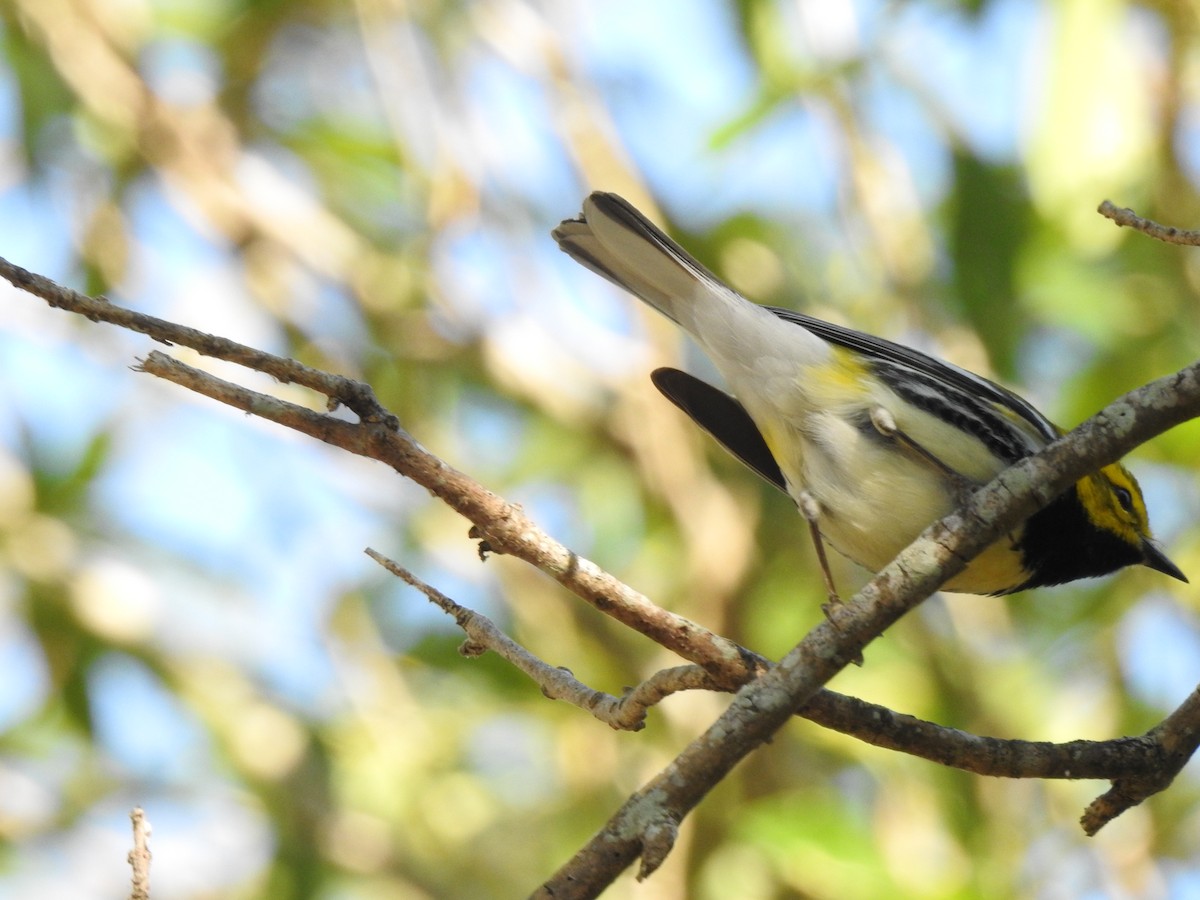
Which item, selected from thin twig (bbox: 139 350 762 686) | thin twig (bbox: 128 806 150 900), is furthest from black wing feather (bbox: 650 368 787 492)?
thin twig (bbox: 128 806 150 900)

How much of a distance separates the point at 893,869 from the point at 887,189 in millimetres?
3397

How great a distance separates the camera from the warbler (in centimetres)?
338

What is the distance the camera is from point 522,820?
6.71 metres

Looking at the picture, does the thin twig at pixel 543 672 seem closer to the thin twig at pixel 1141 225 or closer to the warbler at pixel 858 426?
the warbler at pixel 858 426

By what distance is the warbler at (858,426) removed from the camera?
338cm

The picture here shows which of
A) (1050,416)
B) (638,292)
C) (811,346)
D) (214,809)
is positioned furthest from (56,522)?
(1050,416)

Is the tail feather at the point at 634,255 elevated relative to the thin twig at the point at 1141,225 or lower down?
elevated

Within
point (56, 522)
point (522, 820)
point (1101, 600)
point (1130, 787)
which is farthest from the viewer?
point (522, 820)

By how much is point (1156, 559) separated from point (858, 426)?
1094 mm

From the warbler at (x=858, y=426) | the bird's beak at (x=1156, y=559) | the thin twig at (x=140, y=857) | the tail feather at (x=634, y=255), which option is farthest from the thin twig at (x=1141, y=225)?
the thin twig at (x=140, y=857)

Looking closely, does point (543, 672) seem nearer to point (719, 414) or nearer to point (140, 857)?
point (140, 857)

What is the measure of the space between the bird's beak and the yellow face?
0.03m

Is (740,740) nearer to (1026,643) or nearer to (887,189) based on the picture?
(1026,643)

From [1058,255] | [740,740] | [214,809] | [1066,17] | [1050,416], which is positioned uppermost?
[1066,17]
